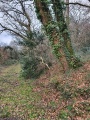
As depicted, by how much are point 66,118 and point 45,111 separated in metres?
1.35

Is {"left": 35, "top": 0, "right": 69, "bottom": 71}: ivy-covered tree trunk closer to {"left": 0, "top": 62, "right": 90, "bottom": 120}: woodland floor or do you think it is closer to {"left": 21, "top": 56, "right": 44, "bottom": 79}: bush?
{"left": 0, "top": 62, "right": 90, "bottom": 120}: woodland floor

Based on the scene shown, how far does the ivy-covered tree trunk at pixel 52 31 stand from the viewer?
52.0ft

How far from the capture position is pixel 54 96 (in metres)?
12.5

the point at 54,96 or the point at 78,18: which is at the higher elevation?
the point at 78,18

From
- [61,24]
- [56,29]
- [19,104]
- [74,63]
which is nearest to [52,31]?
[56,29]

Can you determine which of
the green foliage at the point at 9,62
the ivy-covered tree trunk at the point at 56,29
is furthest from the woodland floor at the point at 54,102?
the green foliage at the point at 9,62

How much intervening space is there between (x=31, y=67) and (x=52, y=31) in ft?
18.2

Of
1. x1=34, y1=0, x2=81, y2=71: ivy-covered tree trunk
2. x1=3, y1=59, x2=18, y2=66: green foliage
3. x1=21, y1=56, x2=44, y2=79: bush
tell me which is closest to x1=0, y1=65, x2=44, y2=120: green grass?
x1=34, y1=0, x2=81, y2=71: ivy-covered tree trunk

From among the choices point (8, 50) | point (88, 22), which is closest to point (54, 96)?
point (88, 22)

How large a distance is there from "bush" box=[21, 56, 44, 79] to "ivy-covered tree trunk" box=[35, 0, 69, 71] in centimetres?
485

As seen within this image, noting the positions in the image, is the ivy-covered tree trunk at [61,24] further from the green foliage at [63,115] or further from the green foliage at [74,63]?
the green foliage at [63,115]

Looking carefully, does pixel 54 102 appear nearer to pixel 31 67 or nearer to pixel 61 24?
pixel 61 24

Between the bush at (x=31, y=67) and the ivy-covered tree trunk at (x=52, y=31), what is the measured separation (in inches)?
191

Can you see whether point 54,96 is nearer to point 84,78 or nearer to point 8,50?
point 84,78
